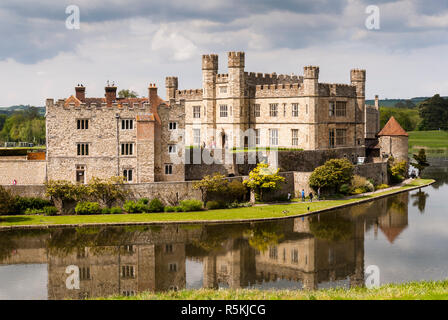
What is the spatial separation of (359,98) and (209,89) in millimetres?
15431

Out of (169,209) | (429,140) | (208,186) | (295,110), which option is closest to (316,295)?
(169,209)

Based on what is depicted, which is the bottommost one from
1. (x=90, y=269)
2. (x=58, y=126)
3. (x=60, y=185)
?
(x=90, y=269)

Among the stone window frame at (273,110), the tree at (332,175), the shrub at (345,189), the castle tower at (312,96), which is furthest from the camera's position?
the stone window frame at (273,110)

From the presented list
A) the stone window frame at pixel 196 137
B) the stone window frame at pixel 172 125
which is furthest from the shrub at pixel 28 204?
the stone window frame at pixel 196 137

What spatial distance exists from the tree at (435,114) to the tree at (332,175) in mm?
96622

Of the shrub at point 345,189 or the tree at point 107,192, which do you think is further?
the shrub at point 345,189

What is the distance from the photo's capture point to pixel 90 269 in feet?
92.4

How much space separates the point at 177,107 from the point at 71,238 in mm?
14867

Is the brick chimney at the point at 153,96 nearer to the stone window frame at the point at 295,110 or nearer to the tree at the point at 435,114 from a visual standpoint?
the stone window frame at the point at 295,110

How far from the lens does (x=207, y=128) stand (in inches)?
2234

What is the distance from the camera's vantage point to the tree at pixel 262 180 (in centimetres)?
4403

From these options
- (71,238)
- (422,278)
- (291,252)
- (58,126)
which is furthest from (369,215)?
(58,126)

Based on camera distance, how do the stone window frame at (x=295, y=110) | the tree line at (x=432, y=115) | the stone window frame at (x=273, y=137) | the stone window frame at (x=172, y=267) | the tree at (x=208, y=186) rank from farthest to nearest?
the tree line at (x=432, y=115) < the stone window frame at (x=273, y=137) < the stone window frame at (x=295, y=110) < the tree at (x=208, y=186) < the stone window frame at (x=172, y=267)
